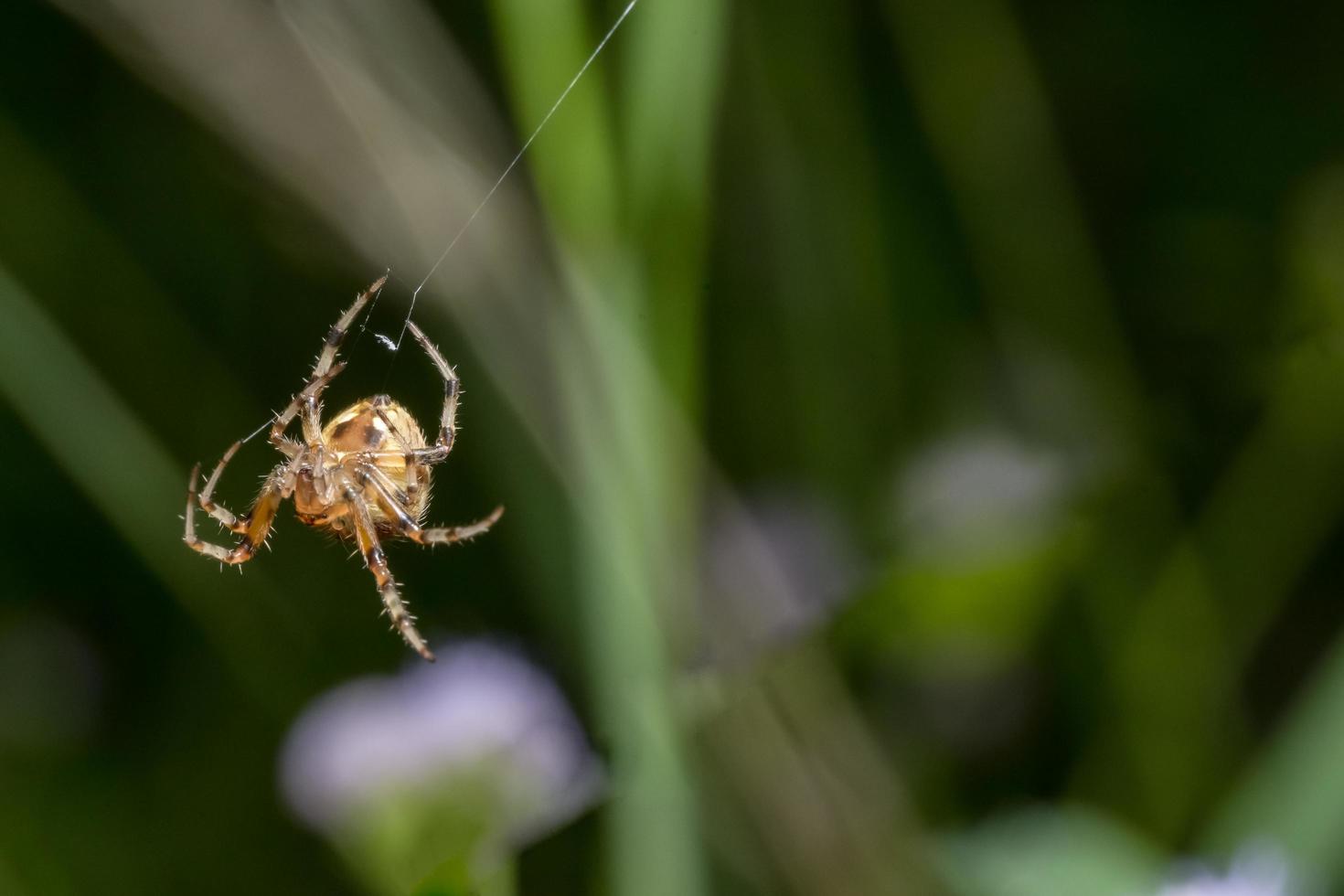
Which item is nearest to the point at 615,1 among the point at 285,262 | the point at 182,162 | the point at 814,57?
the point at 814,57

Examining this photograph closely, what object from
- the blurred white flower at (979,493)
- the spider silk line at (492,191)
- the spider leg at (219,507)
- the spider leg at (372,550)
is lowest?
the blurred white flower at (979,493)

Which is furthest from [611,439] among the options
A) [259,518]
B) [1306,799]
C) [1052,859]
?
[1306,799]

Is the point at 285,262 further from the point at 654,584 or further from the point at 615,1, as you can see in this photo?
the point at 654,584

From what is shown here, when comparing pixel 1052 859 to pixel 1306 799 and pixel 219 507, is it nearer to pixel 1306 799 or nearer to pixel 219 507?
pixel 1306 799

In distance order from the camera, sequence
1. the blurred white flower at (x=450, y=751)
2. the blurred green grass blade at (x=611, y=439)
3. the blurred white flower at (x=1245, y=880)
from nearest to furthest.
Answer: the blurred white flower at (x=1245, y=880) → the blurred white flower at (x=450, y=751) → the blurred green grass blade at (x=611, y=439)

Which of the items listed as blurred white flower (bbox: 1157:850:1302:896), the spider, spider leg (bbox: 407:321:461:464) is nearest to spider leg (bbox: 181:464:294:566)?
the spider

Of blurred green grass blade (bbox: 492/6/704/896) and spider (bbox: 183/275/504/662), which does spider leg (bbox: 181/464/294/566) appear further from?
blurred green grass blade (bbox: 492/6/704/896)

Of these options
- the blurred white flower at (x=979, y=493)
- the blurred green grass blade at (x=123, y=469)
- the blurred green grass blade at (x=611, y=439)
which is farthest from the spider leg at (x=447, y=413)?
the blurred white flower at (x=979, y=493)

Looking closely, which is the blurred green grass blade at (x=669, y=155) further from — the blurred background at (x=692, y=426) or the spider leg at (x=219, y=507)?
the spider leg at (x=219, y=507)
